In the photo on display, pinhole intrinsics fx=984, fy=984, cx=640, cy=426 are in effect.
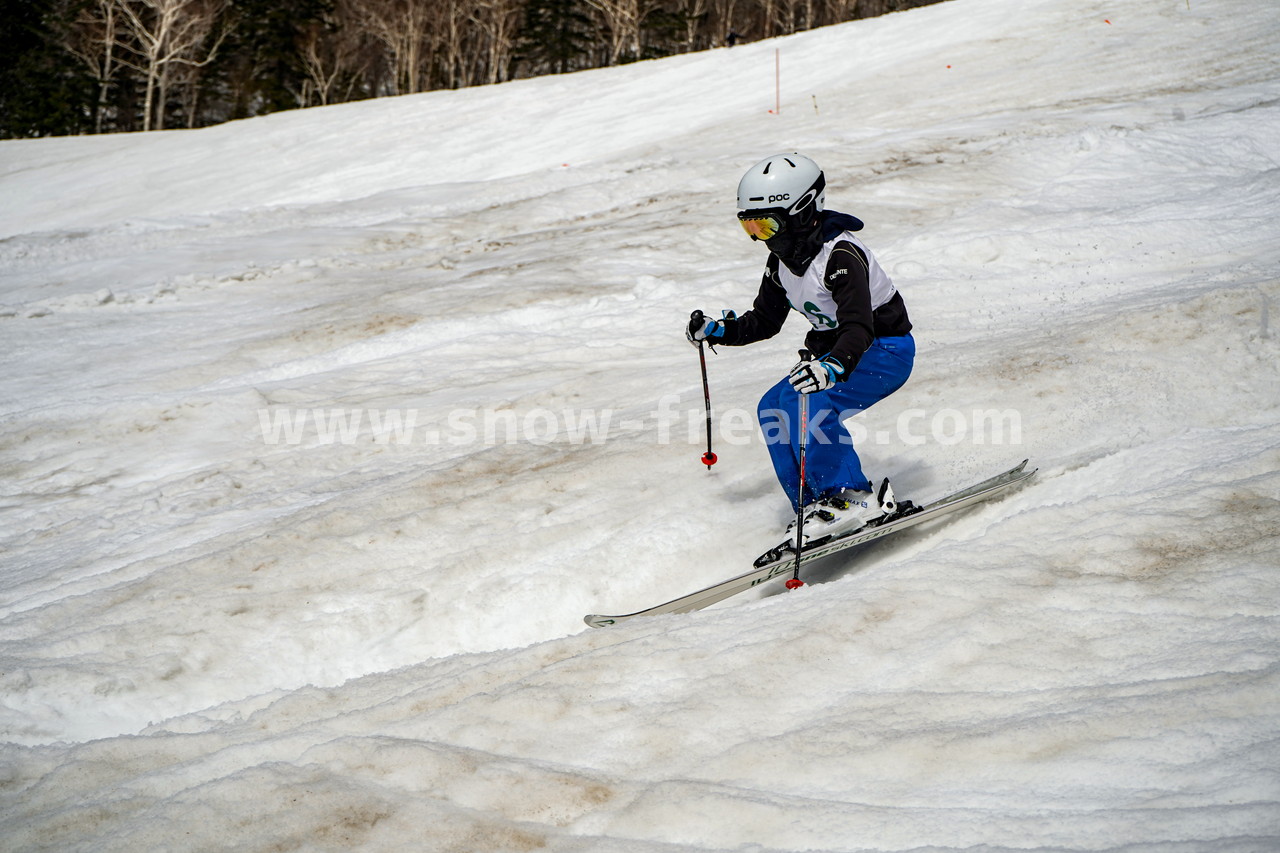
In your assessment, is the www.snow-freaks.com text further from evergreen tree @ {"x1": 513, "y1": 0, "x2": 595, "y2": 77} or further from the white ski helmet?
evergreen tree @ {"x1": 513, "y1": 0, "x2": 595, "y2": 77}

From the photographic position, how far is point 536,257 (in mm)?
12930

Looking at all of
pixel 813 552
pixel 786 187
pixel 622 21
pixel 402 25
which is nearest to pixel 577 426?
pixel 813 552

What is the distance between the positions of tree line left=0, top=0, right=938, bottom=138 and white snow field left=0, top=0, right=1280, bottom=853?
974 inches

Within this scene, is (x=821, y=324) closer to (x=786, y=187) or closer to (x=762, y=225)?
(x=762, y=225)

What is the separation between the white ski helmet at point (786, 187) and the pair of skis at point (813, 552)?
1.73m

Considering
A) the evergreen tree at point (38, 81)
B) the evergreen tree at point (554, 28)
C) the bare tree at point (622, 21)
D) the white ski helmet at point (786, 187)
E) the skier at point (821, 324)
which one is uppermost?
the evergreen tree at point (554, 28)

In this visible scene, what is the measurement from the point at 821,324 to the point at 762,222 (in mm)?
680

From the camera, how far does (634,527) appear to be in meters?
6.26

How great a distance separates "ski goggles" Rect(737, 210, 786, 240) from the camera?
518 centimetres

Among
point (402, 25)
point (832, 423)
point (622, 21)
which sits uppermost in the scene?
point (402, 25)

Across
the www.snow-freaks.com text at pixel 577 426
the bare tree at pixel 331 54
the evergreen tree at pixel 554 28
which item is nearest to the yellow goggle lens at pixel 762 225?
the www.snow-freaks.com text at pixel 577 426

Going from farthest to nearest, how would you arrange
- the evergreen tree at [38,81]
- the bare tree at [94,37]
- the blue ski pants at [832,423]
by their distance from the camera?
1. the evergreen tree at [38,81]
2. the bare tree at [94,37]
3. the blue ski pants at [832,423]

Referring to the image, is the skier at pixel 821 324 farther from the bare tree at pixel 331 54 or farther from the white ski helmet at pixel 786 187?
the bare tree at pixel 331 54

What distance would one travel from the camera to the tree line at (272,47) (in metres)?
39.1
